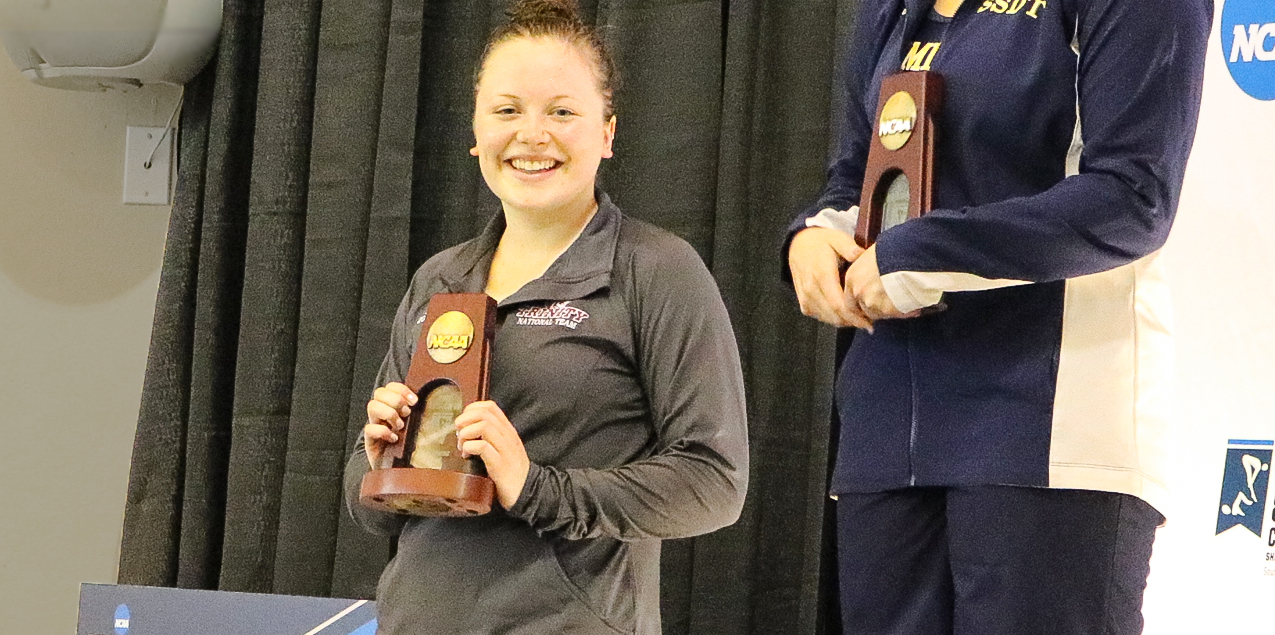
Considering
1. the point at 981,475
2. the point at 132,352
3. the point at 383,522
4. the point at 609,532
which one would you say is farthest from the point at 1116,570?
the point at 132,352

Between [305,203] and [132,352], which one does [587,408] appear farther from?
[132,352]

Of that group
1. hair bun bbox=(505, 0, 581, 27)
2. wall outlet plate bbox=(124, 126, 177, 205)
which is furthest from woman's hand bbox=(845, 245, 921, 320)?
wall outlet plate bbox=(124, 126, 177, 205)

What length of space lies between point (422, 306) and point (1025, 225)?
61cm

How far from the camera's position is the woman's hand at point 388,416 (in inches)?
47.1

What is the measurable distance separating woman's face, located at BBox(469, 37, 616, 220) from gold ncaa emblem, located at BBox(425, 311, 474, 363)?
148 millimetres

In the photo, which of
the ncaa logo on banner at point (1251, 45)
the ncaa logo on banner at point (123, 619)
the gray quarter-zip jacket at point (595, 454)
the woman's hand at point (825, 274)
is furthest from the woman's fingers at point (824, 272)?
the ncaa logo on banner at point (123, 619)

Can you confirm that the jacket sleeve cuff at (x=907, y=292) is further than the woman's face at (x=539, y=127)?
No

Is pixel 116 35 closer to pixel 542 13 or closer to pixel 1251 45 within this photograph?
pixel 542 13

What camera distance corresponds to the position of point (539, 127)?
1294 mm

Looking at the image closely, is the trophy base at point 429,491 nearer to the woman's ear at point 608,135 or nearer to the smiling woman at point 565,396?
the smiling woman at point 565,396

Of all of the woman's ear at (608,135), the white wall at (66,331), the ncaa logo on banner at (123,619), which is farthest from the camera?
the white wall at (66,331)

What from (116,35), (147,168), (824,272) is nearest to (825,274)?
(824,272)

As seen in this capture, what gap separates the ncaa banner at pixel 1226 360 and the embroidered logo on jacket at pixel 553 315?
680 mm

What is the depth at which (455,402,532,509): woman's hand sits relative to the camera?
113cm
